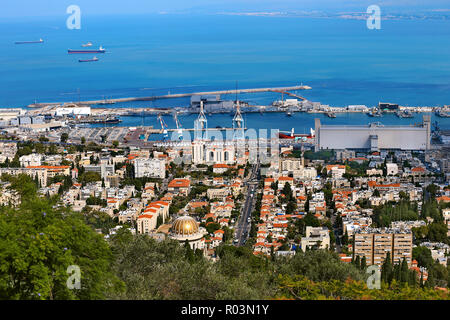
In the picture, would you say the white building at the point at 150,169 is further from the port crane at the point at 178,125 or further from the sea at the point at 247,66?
the sea at the point at 247,66

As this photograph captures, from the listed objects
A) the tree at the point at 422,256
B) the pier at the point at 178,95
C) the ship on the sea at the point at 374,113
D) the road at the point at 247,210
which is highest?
the pier at the point at 178,95

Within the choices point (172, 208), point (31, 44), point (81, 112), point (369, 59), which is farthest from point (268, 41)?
point (172, 208)

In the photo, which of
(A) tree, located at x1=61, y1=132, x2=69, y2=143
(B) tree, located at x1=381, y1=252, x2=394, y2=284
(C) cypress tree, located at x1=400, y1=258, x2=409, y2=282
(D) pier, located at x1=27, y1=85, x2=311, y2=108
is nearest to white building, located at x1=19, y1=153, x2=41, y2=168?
(A) tree, located at x1=61, y1=132, x2=69, y2=143

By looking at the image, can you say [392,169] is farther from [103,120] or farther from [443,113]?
[103,120]

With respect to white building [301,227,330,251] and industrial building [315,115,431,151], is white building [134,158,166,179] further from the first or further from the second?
white building [301,227,330,251]

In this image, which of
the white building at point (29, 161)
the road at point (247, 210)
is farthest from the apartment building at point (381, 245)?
the white building at point (29, 161)
